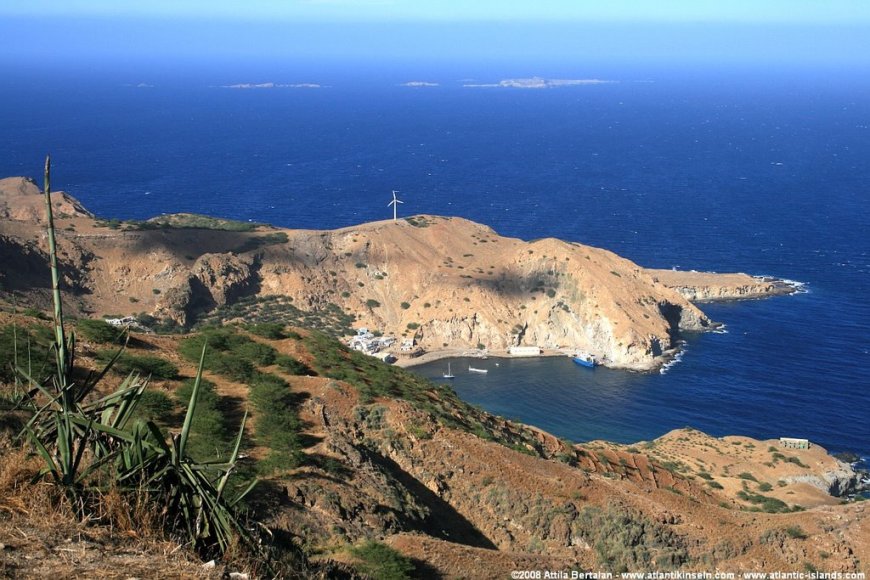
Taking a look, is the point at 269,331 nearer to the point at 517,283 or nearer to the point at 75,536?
the point at 75,536

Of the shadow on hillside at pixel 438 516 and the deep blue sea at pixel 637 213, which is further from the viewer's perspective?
the deep blue sea at pixel 637 213

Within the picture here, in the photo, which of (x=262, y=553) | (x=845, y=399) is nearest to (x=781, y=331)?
(x=845, y=399)

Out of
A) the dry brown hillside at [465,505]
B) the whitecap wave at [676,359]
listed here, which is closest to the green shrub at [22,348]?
the dry brown hillside at [465,505]

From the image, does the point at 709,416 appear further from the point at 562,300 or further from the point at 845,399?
the point at 562,300

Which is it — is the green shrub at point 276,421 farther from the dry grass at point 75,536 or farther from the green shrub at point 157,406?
the dry grass at point 75,536

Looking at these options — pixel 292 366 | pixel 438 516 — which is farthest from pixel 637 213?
pixel 438 516

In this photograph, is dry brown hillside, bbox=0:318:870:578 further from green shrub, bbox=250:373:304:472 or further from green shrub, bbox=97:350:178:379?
green shrub, bbox=97:350:178:379
